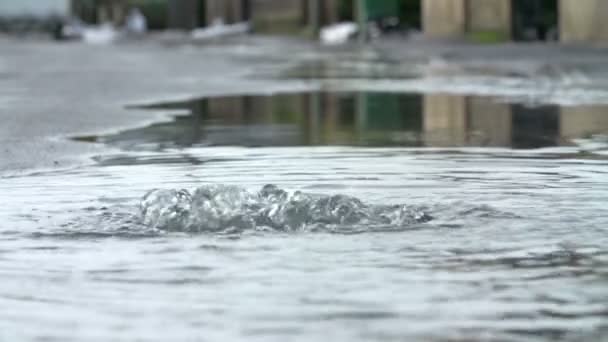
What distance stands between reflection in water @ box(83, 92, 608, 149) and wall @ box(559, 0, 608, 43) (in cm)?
1236

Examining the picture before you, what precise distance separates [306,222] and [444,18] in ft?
108

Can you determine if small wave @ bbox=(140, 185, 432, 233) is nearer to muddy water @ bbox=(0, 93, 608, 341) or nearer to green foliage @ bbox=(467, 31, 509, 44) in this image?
muddy water @ bbox=(0, 93, 608, 341)

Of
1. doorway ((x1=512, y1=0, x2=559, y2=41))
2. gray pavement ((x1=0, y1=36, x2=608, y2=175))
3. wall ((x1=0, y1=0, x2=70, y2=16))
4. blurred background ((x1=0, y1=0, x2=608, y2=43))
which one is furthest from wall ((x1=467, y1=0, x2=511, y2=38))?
wall ((x1=0, y1=0, x2=70, y2=16))

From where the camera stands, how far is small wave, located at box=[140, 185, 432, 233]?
651 centimetres

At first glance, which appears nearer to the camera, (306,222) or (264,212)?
(306,222)

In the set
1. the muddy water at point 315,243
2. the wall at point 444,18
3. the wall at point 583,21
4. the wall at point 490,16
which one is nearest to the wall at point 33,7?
the wall at point 444,18

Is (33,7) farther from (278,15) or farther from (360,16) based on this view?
(360,16)

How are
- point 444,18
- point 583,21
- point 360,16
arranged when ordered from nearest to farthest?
point 583,21 < point 360,16 < point 444,18

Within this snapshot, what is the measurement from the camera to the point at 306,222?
6598 mm

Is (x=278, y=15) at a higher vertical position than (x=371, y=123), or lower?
lower

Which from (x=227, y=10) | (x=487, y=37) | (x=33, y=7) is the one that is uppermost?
(x=33, y=7)

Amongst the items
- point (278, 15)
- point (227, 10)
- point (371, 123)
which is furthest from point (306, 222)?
point (227, 10)

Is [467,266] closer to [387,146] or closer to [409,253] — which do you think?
[409,253]

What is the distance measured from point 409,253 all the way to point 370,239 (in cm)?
37
